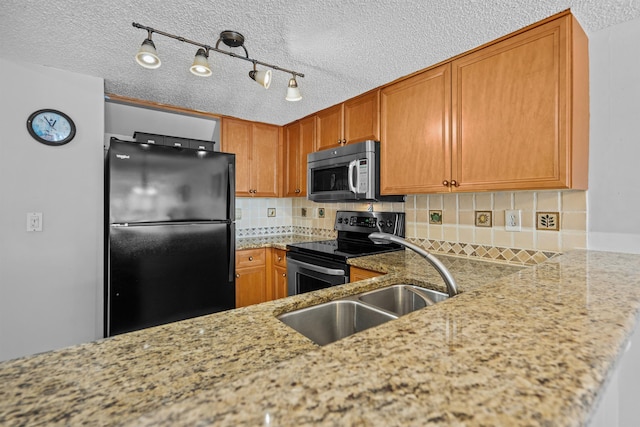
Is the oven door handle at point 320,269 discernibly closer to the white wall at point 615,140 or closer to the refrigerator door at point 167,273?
the refrigerator door at point 167,273

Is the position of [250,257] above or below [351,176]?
below

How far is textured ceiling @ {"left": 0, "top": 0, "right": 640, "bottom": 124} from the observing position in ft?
4.32

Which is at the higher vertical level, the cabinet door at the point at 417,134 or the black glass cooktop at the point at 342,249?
the cabinet door at the point at 417,134

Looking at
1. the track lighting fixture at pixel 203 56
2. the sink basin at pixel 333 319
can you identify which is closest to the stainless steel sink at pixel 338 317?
the sink basin at pixel 333 319

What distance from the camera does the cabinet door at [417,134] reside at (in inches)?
72.6

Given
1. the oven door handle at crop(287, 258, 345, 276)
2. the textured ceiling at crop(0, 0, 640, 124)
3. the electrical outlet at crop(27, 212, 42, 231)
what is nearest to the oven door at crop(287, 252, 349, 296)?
the oven door handle at crop(287, 258, 345, 276)

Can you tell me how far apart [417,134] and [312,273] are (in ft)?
4.13

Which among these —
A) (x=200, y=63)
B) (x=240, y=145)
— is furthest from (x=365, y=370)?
(x=240, y=145)

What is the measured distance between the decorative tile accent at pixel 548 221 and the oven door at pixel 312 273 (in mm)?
1160

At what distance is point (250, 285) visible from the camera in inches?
111

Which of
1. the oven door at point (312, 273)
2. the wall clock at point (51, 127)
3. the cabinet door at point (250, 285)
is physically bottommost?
the cabinet door at point (250, 285)

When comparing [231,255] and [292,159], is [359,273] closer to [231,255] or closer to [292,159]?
[231,255]

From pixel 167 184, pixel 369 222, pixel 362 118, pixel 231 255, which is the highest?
pixel 362 118

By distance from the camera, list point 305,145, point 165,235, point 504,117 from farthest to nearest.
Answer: point 305,145 → point 165,235 → point 504,117
